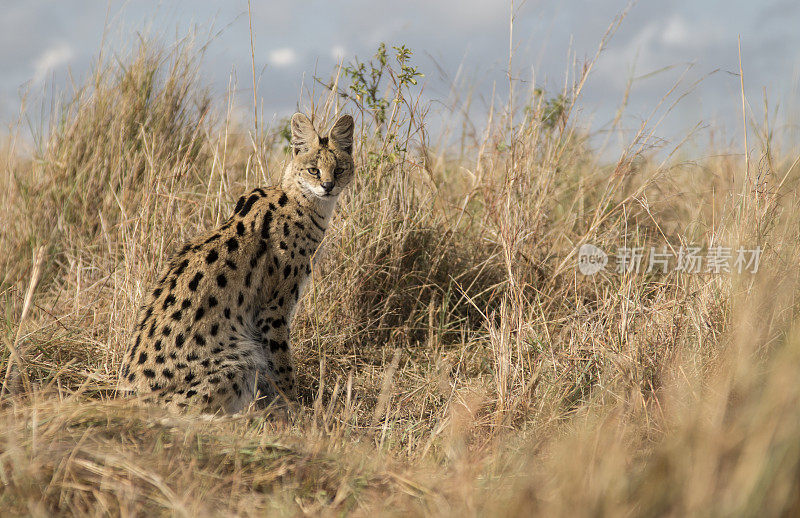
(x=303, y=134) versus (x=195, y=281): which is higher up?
(x=303, y=134)

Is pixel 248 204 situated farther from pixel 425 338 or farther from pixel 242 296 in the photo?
pixel 425 338

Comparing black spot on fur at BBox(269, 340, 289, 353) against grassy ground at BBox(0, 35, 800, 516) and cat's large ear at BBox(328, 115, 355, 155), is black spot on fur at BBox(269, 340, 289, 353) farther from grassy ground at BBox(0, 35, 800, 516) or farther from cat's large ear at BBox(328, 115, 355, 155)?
cat's large ear at BBox(328, 115, 355, 155)

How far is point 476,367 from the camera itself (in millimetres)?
4219

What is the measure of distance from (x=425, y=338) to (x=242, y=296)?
139 cm

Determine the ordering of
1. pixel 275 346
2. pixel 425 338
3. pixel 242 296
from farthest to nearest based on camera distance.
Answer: pixel 425 338 < pixel 275 346 < pixel 242 296

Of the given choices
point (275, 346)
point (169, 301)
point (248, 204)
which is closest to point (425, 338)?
point (275, 346)

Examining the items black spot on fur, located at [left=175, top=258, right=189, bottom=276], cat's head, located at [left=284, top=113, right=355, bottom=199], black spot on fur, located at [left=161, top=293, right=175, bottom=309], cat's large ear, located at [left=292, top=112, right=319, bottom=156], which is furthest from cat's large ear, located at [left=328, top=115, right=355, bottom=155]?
black spot on fur, located at [left=161, top=293, right=175, bottom=309]

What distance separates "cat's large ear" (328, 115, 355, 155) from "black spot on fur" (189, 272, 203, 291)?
4.14ft

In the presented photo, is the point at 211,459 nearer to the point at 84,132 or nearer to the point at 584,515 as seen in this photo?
the point at 584,515

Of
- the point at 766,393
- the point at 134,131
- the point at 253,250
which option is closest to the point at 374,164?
the point at 253,250

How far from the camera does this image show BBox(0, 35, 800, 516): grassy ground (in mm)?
1947

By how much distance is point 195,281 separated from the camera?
347 centimetres

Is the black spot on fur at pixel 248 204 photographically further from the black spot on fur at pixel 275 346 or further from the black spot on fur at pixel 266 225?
the black spot on fur at pixel 275 346

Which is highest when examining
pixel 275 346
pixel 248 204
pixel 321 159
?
pixel 321 159
